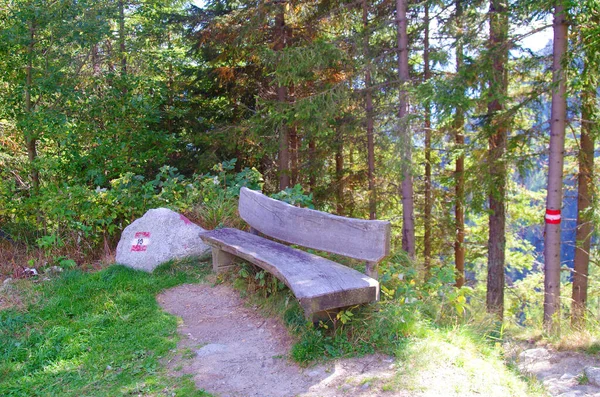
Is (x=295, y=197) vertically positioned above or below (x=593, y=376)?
above

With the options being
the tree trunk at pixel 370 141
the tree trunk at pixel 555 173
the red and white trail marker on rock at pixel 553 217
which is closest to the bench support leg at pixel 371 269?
the tree trunk at pixel 555 173

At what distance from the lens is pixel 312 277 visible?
383cm

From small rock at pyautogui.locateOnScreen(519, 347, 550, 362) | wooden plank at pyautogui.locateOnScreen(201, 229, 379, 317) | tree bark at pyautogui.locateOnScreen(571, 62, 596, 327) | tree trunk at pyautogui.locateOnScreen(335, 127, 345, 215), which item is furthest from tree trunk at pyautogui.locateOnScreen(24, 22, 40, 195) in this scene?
tree bark at pyautogui.locateOnScreen(571, 62, 596, 327)

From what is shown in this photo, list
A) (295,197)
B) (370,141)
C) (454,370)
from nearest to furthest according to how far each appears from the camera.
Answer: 1. (454,370)
2. (295,197)
3. (370,141)

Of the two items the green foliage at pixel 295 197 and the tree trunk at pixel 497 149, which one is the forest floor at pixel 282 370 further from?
the tree trunk at pixel 497 149

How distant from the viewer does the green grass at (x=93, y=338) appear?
11.6ft

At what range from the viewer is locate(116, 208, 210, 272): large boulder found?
5781mm

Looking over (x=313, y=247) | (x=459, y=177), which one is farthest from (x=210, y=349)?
(x=459, y=177)

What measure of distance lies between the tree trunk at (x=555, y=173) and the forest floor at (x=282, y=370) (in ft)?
15.9

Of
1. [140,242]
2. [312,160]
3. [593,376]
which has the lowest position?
[593,376]

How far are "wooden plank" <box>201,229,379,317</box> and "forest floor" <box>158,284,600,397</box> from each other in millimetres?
462

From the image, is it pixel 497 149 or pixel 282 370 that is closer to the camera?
pixel 282 370

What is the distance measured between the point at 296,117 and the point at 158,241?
597cm

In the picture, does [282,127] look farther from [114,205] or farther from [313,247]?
[313,247]
